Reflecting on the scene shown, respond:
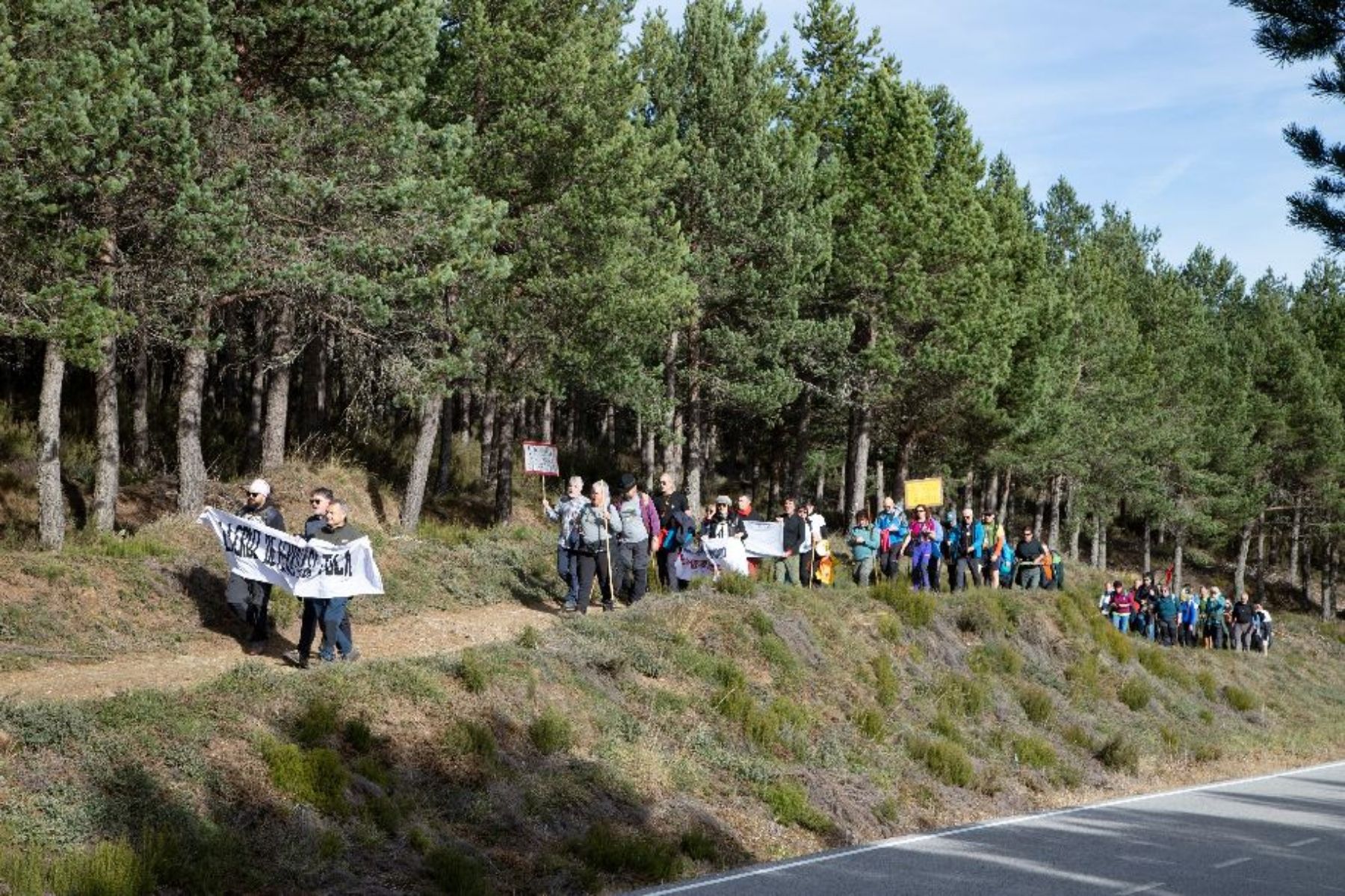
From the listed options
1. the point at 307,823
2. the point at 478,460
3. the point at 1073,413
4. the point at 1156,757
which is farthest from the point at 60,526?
the point at 1073,413

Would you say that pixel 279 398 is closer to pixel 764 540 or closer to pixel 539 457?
pixel 539 457

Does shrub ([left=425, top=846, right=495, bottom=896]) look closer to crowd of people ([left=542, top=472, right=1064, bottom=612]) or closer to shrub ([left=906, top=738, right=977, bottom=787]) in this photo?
crowd of people ([left=542, top=472, right=1064, bottom=612])

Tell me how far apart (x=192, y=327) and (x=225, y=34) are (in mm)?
3975

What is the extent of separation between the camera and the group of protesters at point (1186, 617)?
34.5 metres

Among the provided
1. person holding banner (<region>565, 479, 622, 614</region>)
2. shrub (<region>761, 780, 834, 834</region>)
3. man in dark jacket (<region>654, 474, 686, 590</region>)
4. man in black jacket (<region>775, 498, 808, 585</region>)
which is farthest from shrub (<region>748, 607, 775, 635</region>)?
shrub (<region>761, 780, 834, 834</region>)

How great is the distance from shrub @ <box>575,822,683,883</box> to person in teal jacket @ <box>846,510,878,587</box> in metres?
13.4

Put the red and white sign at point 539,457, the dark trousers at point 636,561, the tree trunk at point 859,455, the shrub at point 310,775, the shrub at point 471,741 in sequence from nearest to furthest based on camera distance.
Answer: the shrub at point 310,775, the shrub at point 471,741, the dark trousers at point 636,561, the red and white sign at point 539,457, the tree trunk at point 859,455

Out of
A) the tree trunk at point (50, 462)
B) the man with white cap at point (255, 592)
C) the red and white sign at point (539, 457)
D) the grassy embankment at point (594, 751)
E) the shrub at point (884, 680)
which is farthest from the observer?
the red and white sign at point (539, 457)

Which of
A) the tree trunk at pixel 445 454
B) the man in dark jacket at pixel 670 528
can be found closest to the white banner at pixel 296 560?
the man in dark jacket at pixel 670 528

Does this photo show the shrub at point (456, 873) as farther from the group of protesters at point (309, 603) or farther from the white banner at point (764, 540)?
the white banner at point (764, 540)

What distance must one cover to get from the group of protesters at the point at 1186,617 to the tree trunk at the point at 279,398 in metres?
18.6

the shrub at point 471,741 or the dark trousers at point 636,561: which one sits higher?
the dark trousers at point 636,561

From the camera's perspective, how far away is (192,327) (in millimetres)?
20188

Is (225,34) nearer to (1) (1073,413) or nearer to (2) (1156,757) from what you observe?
(2) (1156,757)
